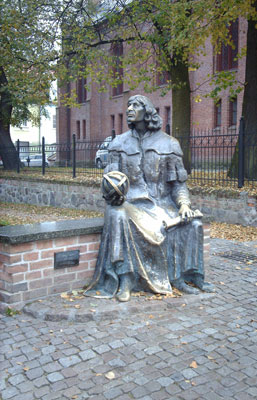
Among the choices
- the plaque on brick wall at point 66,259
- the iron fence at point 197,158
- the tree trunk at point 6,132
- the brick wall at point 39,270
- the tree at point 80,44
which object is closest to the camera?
the brick wall at point 39,270

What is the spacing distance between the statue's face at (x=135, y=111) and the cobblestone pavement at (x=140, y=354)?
193 centimetres

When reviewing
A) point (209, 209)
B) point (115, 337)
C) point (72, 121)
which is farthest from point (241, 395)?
point (72, 121)

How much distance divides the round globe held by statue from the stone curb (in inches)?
38.5

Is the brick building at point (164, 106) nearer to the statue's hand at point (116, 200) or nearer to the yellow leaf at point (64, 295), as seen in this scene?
the statue's hand at point (116, 200)

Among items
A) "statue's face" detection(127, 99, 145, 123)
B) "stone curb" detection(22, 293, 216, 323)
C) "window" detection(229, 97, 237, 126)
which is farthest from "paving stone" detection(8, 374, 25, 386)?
"window" detection(229, 97, 237, 126)

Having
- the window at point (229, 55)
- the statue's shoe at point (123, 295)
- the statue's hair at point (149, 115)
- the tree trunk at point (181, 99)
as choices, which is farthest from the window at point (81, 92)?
the statue's shoe at point (123, 295)

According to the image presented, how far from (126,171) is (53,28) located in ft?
35.4

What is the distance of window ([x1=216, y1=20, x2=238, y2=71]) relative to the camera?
865 inches

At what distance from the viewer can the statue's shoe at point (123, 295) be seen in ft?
14.3

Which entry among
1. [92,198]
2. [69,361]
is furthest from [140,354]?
[92,198]

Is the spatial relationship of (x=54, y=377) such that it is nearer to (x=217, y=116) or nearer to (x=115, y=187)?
(x=115, y=187)

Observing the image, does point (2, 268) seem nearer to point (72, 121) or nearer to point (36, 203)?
point (36, 203)

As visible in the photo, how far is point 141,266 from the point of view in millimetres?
4512

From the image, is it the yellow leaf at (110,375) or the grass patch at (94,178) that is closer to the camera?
the yellow leaf at (110,375)
